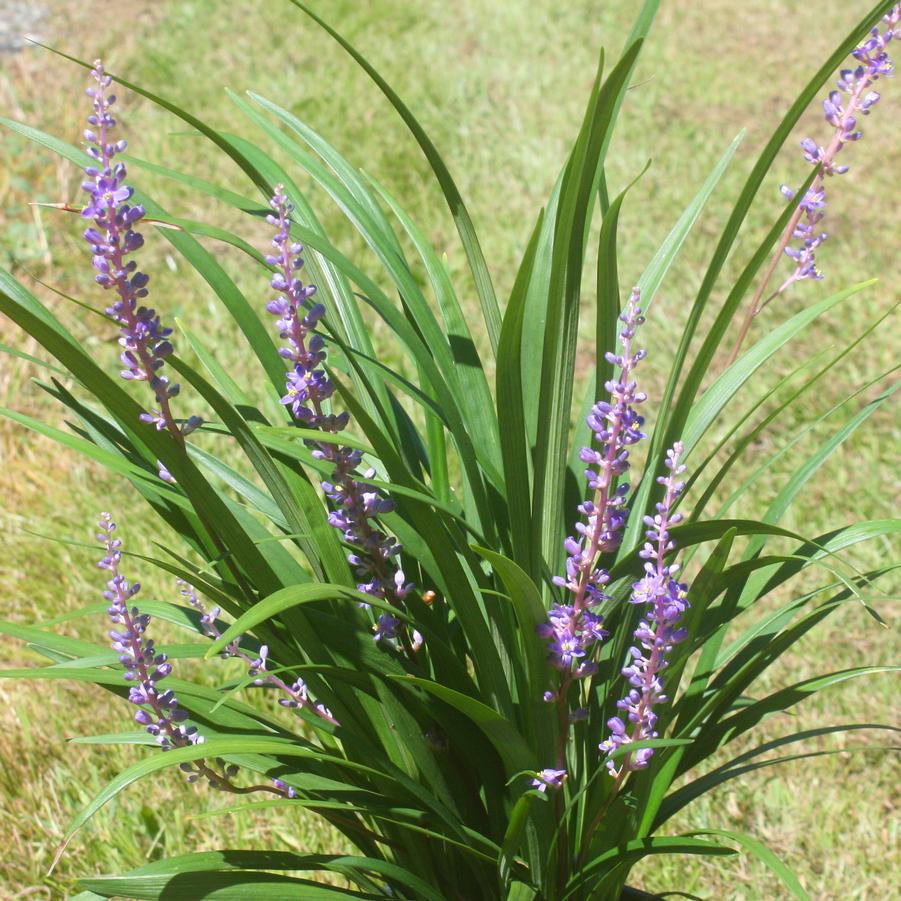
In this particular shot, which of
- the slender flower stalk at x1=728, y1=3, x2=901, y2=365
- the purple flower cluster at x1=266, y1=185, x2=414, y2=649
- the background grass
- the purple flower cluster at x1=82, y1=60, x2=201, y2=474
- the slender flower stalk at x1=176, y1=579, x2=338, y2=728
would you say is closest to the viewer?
the purple flower cluster at x1=82, y1=60, x2=201, y2=474

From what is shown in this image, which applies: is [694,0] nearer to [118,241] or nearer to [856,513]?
[856,513]

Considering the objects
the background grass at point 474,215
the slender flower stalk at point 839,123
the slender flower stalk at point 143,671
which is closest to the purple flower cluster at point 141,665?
the slender flower stalk at point 143,671

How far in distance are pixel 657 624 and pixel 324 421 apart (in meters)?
0.45

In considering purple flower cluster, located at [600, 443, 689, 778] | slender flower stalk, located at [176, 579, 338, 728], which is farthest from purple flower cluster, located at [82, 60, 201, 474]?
purple flower cluster, located at [600, 443, 689, 778]

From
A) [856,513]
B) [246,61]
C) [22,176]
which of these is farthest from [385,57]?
[856,513]

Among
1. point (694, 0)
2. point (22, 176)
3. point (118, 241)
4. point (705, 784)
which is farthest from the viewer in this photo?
point (694, 0)

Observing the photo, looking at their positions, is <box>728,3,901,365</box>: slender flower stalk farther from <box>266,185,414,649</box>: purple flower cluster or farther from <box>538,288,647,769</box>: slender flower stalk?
<box>266,185,414,649</box>: purple flower cluster

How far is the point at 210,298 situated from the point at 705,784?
2.90 m

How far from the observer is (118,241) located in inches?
45.1

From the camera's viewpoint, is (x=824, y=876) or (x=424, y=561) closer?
(x=424, y=561)

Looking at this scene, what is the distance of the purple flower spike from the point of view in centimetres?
131

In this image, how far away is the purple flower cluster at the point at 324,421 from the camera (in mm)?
1248

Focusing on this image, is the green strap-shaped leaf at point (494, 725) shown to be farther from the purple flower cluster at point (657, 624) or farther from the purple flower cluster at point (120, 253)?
the purple flower cluster at point (120, 253)

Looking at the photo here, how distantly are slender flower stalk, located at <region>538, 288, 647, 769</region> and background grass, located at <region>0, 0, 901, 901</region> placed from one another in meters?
0.67
